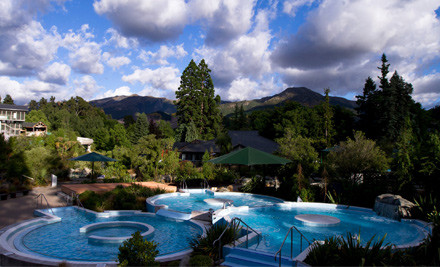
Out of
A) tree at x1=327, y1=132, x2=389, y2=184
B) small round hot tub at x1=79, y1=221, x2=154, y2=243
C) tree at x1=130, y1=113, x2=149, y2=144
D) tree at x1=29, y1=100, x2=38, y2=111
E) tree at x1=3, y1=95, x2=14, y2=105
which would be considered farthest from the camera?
tree at x1=29, y1=100, x2=38, y2=111

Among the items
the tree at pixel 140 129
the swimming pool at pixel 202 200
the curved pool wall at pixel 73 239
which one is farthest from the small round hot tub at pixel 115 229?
the tree at pixel 140 129

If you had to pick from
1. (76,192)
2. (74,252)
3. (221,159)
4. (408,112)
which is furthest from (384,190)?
(408,112)

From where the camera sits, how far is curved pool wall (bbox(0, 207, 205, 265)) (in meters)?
6.64

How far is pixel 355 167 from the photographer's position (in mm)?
13938

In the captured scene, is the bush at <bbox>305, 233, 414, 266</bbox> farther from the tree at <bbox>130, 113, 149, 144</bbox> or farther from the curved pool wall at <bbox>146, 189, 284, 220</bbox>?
the tree at <bbox>130, 113, 149, 144</bbox>

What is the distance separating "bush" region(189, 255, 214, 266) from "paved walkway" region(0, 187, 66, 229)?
7346 mm

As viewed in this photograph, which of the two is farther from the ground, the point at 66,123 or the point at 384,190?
the point at 66,123

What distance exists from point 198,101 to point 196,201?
114ft

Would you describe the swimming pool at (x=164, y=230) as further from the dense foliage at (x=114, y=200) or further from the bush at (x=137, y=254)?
the bush at (x=137, y=254)

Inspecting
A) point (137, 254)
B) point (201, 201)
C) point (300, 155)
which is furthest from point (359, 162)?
point (137, 254)

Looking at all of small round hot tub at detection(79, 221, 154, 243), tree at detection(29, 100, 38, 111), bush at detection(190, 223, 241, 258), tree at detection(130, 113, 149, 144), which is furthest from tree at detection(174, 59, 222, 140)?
tree at detection(29, 100, 38, 111)

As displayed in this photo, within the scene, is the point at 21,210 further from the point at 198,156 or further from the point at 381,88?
the point at 381,88

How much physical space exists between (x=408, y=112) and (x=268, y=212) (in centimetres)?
2969

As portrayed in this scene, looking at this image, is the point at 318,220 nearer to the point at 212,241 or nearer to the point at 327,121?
the point at 212,241
